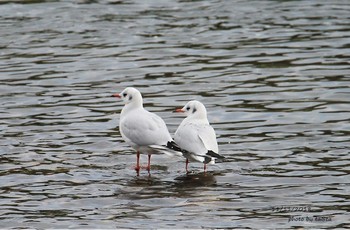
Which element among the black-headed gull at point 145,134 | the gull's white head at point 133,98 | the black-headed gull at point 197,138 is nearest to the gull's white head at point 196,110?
the black-headed gull at point 197,138

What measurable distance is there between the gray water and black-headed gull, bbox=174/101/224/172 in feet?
1.09

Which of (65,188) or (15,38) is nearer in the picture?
(65,188)

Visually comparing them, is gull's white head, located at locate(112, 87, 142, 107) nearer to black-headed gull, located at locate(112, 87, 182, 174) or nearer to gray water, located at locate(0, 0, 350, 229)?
black-headed gull, located at locate(112, 87, 182, 174)

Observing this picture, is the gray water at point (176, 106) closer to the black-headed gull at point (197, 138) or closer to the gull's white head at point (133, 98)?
the black-headed gull at point (197, 138)

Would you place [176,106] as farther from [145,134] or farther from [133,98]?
[145,134]

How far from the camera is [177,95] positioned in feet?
57.2

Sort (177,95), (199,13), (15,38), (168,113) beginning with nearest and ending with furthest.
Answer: (168,113), (177,95), (15,38), (199,13)

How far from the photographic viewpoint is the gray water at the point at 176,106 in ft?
36.9

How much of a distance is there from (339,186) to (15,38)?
1230 cm

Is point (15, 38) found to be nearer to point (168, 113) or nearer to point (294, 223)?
point (168, 113)

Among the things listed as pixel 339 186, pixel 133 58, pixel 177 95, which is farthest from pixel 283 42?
pixel 339 186

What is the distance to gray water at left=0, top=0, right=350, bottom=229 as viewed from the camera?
11.3m

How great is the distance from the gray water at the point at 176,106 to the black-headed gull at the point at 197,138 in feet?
1.09

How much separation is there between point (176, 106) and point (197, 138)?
3986 millimetres
